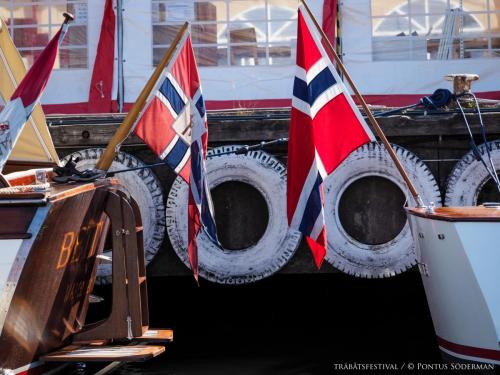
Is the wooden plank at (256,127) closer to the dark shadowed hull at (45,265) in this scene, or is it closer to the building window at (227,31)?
the building window at (227,31)

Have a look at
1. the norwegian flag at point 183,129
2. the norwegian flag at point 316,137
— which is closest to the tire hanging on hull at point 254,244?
the norwegian flag at point 183,129

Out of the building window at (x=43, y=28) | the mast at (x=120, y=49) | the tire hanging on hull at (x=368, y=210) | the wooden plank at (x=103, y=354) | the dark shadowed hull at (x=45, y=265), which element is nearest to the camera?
the dark shadowed hull at (x=45, y=265)

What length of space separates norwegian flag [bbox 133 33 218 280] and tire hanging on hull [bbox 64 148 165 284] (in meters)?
1.46

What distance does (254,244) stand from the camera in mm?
7691

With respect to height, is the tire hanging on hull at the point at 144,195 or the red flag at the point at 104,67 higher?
the red flag at the point at 104,67

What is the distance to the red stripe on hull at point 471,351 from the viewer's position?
5453mm

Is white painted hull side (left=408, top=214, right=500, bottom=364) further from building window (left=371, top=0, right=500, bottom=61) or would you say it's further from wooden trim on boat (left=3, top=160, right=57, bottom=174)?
building window (left=371, top=0, right=500, bottom=61)

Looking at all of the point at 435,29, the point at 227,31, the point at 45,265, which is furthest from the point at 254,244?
the point at 435,29

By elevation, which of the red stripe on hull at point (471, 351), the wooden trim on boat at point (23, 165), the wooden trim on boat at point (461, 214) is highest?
the wooden trim on boat at point (23, 165)

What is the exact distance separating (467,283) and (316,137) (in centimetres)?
145

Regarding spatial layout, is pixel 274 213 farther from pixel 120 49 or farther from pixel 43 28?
pixel 43 28

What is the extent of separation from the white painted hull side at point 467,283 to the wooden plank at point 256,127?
1987 mm

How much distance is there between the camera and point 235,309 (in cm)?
789

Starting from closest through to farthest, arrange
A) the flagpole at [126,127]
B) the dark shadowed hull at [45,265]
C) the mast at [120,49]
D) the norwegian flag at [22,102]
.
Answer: the dark shadowed hull at [45,265] < the norwegian flag at [22,102] < the flagpole at [126,127] < the mast at [120,49]
